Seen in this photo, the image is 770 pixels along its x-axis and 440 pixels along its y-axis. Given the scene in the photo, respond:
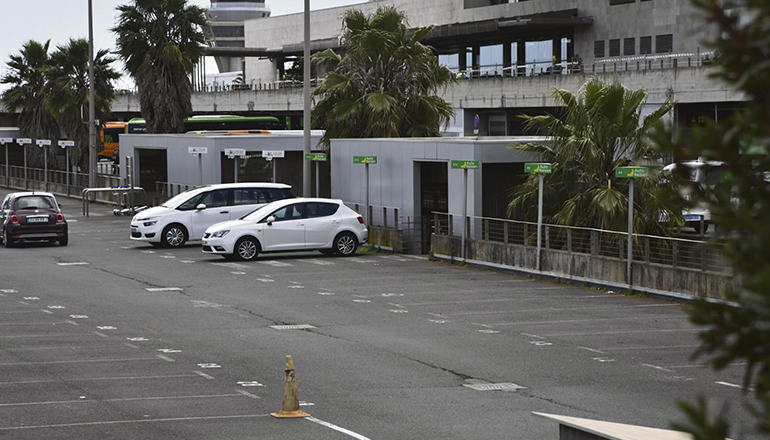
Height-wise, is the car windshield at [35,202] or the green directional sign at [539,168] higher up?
the green directional sign at [539,168]

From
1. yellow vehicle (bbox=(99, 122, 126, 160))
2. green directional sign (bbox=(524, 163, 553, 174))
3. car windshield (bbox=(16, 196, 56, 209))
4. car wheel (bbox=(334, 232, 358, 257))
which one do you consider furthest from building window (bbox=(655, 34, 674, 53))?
green directional sign (bbox=(524, 163, 553, 174))

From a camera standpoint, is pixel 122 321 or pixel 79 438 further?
pixel 122 321

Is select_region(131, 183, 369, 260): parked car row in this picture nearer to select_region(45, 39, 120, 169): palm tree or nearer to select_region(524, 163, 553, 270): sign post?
select_region(524, 163, 553, 270): sign post

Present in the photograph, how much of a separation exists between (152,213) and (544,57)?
130 feet

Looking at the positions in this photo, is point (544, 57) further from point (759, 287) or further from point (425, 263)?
point (759, 287)

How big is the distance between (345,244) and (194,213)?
5014mm

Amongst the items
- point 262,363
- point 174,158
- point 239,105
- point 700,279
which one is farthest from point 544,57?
point 262,363

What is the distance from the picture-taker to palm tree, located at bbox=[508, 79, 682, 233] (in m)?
22.6

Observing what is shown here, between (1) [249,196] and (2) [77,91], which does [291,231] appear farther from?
(2) [77,91]

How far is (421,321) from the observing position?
1770 centimetres

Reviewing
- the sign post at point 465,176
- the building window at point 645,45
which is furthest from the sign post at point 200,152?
the building window at point 645,45

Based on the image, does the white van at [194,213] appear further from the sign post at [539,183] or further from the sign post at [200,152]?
the sign post at [539,183]

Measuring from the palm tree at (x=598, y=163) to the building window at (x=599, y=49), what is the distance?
126ft

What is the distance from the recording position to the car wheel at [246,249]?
26.9m
